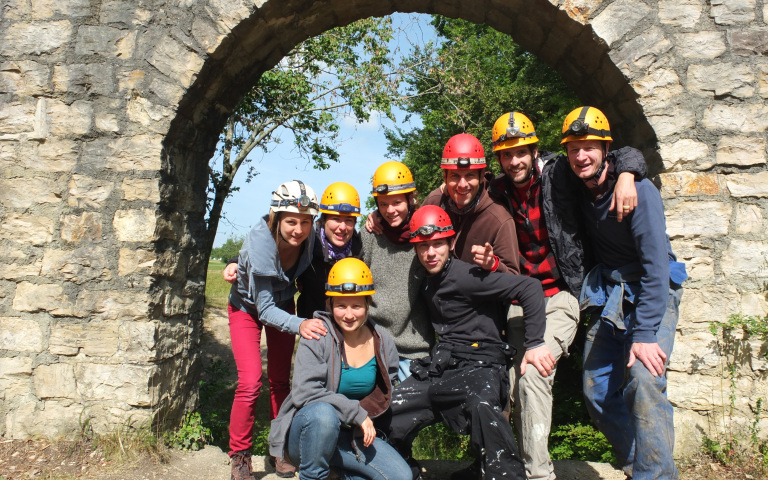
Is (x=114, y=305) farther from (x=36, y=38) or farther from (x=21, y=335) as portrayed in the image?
(x=36, y=38)

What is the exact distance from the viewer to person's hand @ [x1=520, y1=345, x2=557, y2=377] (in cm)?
293

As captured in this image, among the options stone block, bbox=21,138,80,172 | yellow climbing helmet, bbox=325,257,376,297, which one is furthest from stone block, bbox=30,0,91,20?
yellow climbing helmet, bbox=325,257,376,297

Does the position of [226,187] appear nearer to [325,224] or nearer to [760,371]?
[325,224]

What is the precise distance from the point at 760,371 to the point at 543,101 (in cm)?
723

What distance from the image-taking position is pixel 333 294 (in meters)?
3.01

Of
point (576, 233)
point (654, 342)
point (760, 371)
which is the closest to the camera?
point (654, 342)

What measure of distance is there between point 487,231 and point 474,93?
339 inches

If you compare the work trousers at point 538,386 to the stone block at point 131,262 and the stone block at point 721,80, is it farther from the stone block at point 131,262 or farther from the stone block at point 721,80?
the stone block at point 131,262

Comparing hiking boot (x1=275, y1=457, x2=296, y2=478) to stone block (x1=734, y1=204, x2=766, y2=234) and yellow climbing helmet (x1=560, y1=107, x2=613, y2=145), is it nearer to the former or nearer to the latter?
yellow climbing helmet (x1=560, y1=107, x2=613, y2=145)

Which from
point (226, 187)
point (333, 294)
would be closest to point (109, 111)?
point (333, 294)

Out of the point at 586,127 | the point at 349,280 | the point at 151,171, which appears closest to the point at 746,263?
the point at 586,127

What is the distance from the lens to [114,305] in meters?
3.64

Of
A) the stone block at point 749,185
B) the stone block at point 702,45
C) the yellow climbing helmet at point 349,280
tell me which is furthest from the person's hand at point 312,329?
the stone block at point 702,45

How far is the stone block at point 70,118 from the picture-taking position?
3697 mm
